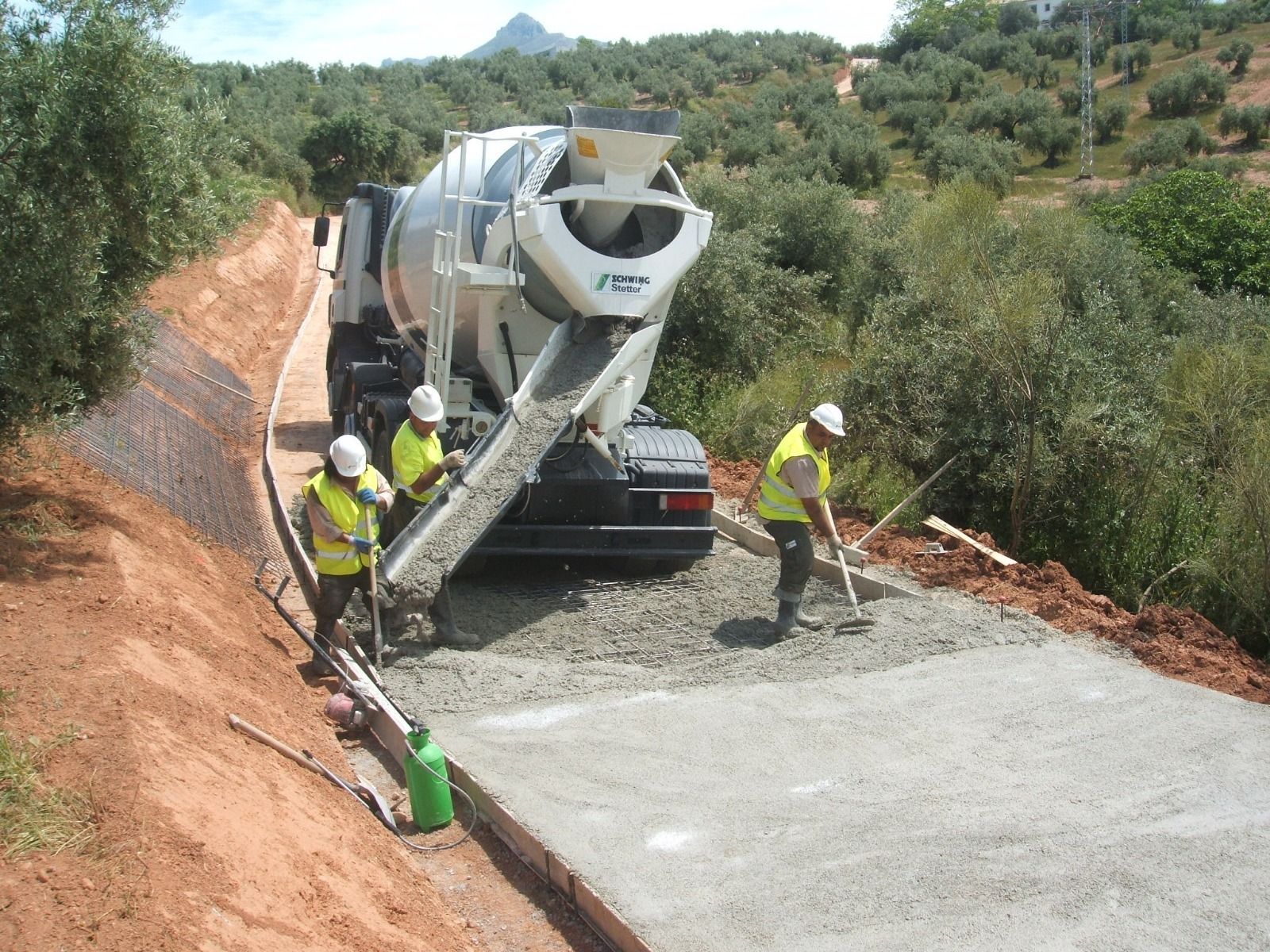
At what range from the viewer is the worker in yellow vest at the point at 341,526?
7125 millimetres

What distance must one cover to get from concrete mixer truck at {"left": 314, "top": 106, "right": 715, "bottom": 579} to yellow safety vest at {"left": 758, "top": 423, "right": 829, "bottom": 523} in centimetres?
112

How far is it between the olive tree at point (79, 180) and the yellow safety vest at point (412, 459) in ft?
6.42

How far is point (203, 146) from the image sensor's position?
25.3 ft

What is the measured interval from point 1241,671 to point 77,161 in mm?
7655

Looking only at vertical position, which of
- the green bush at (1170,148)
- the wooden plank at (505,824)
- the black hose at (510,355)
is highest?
the green bush at (1170,148)

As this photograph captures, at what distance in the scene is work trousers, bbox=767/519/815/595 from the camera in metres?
8.02

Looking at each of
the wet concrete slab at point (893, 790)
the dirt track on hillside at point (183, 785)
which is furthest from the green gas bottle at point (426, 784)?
the wet concrete slab at point (893, 790)

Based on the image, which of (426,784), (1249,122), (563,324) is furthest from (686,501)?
(1249,122)

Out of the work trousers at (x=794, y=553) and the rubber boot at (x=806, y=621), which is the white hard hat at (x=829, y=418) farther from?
the rubber boot at (x=806, y=621)

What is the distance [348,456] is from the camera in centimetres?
707

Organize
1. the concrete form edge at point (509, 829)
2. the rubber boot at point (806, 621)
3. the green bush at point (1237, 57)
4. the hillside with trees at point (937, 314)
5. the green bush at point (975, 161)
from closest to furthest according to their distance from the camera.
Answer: the concrete form edge at point (509, 829) < the hillside with trees at point (937, 314) < the rubber boot at point (806, 621) < the green bush at point (975, 161) < the green bush at point (1237, 57)

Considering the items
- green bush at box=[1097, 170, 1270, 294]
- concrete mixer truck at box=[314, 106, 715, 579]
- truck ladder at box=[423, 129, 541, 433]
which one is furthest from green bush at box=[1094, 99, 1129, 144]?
truck ladder at box=[423, 129, 541, 433]

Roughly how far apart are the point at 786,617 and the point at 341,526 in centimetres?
314

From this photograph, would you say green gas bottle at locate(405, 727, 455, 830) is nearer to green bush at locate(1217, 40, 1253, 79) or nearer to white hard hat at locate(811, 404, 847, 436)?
white hard hat at locate(811, 404, 847, 436)
